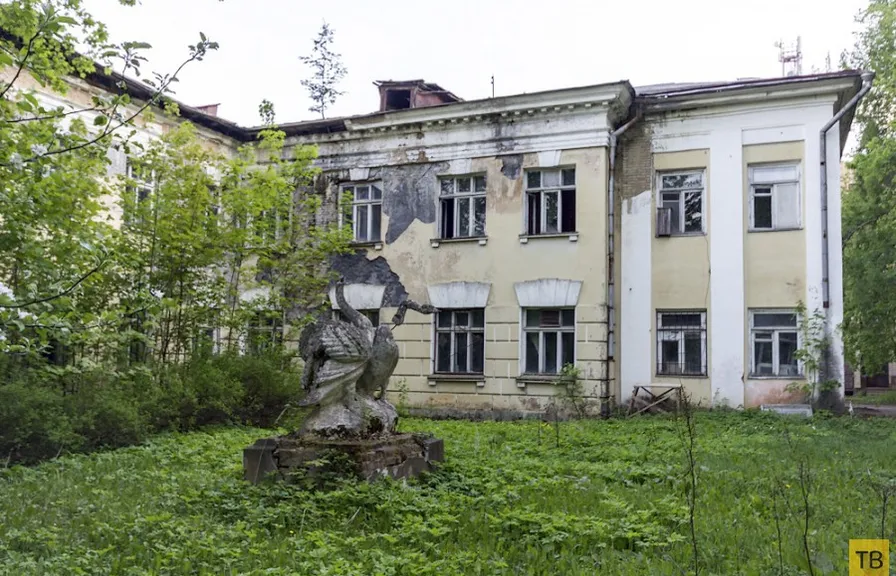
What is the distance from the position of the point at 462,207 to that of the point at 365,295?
9.92 ft

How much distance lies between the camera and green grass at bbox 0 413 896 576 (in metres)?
4.81

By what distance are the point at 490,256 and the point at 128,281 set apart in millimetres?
7517

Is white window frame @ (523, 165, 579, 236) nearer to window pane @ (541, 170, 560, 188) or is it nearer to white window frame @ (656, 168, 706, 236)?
window pane @ (541, 170, 560, 188)

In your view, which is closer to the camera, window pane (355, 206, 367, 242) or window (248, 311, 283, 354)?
window (248, 311, 283, 354)

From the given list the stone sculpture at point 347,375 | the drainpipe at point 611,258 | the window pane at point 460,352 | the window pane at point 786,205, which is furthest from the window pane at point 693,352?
the stone sculpture at point 347,375

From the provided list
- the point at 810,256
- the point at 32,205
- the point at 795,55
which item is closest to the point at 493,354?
the point at 810,256

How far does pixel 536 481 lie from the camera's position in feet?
23.6

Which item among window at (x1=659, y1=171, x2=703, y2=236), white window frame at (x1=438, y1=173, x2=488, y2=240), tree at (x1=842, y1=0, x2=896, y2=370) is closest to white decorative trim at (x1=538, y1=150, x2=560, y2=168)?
white window frame at (x1=438, y1=173, x2=488, y2=240)

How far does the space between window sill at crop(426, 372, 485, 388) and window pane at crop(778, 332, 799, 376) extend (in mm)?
5955

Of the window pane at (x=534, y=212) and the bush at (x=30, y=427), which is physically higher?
the window pane at (x=534, y=212)

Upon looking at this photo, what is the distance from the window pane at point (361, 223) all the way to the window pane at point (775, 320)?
349 inches

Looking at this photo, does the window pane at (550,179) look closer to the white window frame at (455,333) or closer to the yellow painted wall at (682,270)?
the yellow painted wall at (682,270)

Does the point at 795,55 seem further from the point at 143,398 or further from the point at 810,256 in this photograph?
the point at 143,398

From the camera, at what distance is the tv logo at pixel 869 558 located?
9.11 feet
